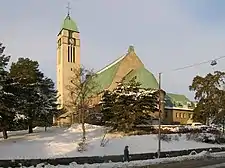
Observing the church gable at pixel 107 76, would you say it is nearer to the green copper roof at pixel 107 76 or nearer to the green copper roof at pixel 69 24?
the green copper roof at pixel 107 76

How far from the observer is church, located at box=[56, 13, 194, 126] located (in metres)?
75.4

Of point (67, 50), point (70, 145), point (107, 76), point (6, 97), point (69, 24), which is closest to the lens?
point (6, 97)

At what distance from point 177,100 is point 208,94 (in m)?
46.5

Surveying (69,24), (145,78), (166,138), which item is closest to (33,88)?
(166,138)

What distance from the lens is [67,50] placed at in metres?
95.5

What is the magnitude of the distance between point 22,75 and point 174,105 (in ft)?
163

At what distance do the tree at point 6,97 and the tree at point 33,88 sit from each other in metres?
4.13

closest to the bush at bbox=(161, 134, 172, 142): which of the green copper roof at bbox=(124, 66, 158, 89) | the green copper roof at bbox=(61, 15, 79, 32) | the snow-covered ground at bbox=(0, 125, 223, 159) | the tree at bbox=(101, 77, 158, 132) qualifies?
the snow-covered ground at bbox=(0, 125, 223, 159)

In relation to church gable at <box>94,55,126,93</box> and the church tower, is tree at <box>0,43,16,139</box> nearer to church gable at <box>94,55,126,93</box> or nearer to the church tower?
church gable at <box>94,55,126,93</box>

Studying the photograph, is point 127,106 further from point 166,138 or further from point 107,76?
point 107,76

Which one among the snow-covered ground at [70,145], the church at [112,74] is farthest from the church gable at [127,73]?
the snow-covered ground at [70,145]

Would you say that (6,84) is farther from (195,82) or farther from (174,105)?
(174,105)

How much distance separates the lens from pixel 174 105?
87.0 metres

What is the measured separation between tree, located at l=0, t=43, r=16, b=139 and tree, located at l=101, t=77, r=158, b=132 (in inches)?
591
